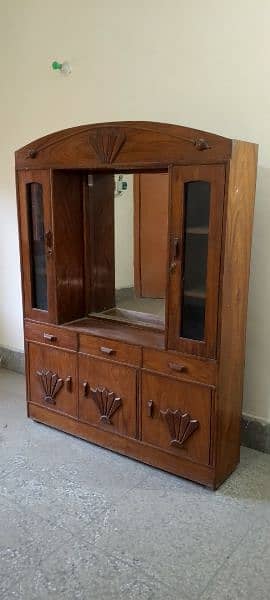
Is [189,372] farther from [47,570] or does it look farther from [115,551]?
[47,570]

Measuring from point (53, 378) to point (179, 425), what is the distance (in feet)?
2.85

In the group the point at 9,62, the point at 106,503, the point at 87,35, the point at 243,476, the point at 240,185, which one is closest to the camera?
the point at 240,185

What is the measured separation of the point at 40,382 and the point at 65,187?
1.18m

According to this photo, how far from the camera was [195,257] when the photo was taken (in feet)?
7.41

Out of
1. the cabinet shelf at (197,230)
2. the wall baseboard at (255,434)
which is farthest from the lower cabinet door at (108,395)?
the cabinet shelf at (197,230)

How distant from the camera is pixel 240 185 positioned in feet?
7.03

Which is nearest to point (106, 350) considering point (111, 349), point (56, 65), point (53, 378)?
point (111, 349)

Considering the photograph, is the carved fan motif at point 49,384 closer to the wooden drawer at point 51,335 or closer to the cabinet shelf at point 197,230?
the wooden drawer at point 51,335

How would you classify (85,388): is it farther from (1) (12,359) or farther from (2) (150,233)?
(1) (12,359)

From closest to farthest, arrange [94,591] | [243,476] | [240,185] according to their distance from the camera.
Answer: [94,591] → [240,185] → [243,476]

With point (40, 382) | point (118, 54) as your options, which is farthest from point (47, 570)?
point (118, 54)

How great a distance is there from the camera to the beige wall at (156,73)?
95.3 inches

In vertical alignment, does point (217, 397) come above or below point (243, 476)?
above

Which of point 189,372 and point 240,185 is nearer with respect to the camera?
point 240,185
